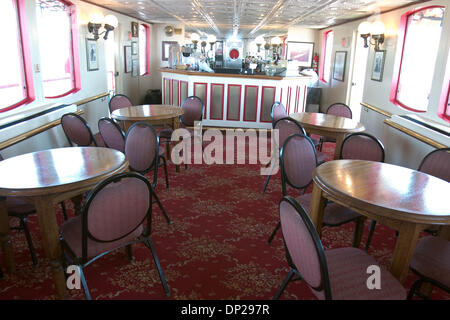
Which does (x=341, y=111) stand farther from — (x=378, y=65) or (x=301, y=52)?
(x=301, y=52)

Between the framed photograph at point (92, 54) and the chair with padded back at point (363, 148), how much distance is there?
4.34 metres

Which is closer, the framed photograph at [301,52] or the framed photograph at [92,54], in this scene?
the framed photograph at [92,54]

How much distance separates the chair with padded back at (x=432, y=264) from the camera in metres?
1.59

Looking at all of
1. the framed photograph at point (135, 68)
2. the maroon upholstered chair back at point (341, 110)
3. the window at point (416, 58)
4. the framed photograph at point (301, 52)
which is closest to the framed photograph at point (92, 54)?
the framed photograph at point (135, 68)

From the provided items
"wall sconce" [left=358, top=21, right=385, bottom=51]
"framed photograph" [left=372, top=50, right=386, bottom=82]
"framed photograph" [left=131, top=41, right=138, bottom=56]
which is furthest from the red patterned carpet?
"framed photograph" [left=131, top=41, right=138, bottom=56]

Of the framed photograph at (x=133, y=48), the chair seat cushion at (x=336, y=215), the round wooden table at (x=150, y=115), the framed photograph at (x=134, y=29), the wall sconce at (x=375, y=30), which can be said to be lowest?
the chair seat cushion at (x=336, y=215)

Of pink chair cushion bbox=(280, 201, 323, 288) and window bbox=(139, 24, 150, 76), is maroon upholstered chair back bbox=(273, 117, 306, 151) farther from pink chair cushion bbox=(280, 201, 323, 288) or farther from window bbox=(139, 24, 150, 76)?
window bbox=(139, 24, 150, 76)

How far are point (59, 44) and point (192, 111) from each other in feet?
7.86

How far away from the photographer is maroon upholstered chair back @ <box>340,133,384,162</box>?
8.60 ft

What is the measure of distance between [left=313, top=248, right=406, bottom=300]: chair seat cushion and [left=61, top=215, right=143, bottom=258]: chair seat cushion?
102cm

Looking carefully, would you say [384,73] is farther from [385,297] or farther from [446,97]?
[385,297]

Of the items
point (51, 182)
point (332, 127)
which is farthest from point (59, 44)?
point (332, 127)

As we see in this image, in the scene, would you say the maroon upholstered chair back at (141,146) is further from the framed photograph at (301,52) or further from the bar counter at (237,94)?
the framed photograph at (301,52)

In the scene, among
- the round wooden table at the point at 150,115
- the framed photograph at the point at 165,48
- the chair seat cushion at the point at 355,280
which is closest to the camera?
the chair seat cushion at the point at 355,280
